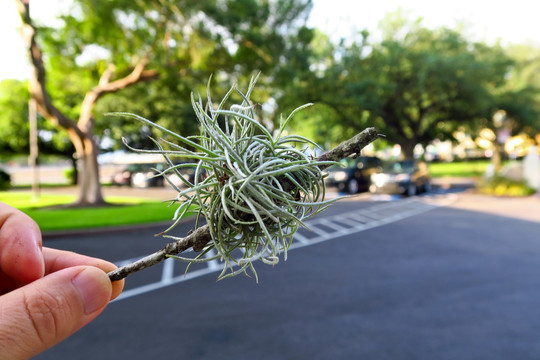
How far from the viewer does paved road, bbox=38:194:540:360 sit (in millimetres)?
5156

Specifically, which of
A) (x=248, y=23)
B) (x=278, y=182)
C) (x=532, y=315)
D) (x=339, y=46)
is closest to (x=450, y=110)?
(x=339, y=46)

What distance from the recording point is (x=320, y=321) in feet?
19.5

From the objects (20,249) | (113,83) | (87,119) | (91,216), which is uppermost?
(113,83)

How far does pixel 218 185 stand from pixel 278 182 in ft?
0.55

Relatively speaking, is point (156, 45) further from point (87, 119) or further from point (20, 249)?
point (20, 249)

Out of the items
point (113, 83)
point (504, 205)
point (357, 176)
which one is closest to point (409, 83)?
point (357, 176)

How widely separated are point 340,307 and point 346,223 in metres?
7.50

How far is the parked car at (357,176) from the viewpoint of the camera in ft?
70.4

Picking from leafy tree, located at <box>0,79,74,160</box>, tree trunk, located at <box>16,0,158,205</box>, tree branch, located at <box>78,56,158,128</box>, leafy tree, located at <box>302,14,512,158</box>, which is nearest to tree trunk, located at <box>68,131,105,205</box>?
tree trunk, located at <box>16,0,158,205</box>

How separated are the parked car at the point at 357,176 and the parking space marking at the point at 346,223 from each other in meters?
3.16

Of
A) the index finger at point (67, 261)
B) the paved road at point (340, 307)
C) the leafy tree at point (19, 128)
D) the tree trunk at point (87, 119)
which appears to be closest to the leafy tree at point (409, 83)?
the tree trunk at point (87, 119)

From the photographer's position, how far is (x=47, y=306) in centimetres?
134

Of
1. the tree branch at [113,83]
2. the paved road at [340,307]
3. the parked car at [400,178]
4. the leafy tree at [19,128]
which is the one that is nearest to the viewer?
the paved road at [340,307]

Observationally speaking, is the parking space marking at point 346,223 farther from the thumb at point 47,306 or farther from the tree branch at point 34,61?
the tree branch at point 34,61
